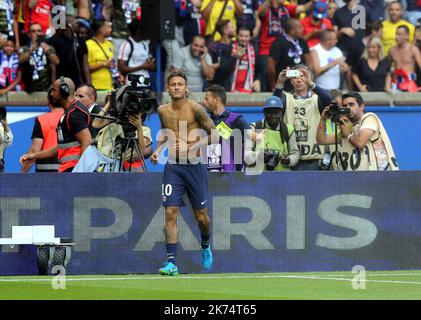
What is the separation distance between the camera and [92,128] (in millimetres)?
15422

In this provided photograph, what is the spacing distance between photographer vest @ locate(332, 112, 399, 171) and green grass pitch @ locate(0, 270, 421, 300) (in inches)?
73.8

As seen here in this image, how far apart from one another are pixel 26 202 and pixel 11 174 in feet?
1.23

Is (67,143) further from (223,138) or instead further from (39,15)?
(39,15)

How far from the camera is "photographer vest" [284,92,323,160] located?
15.8m

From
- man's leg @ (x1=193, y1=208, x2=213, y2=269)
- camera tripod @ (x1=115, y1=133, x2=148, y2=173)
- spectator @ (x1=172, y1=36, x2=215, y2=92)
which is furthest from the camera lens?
spectator @ (x1=172, y1=36, x2=215, y2=92)

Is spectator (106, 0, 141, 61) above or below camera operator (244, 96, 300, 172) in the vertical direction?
above

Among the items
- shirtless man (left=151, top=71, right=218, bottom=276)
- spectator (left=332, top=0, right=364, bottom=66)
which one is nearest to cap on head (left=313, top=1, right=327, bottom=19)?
spectator (left=332, top=0, right=364, bottom=66)

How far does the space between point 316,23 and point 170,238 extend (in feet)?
26.2

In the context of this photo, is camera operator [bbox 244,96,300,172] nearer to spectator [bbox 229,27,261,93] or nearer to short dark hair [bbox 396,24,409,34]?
spectator [bbox 229,27,261,93]

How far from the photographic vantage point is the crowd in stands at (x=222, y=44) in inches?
724

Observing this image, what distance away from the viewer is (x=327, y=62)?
19.4 metres
